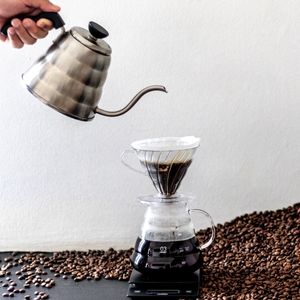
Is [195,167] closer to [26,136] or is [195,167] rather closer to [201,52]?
[201,52]

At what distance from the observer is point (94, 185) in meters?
1.77

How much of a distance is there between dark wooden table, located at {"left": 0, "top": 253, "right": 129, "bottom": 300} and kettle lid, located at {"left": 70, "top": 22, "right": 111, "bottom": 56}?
52cm

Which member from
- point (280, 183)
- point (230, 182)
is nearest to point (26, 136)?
point (230, 182)

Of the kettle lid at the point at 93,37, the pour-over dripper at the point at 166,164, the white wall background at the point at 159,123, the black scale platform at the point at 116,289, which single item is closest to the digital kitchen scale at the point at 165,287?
the black scale platform at the point at 116,289

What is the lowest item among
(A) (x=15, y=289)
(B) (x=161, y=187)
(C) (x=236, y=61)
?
(A) (x=15, y=289)

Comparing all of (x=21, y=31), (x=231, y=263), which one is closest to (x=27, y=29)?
(x=21, y=31)

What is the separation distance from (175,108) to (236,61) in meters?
0.19

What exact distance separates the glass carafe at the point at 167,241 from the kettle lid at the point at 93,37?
0.38m

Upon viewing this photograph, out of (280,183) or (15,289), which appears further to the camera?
(280,183)

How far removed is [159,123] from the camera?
174 cm

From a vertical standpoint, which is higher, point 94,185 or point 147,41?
point 147,41

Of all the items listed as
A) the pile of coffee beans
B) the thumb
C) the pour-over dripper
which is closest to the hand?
the thumb

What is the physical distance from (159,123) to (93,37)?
551 mm

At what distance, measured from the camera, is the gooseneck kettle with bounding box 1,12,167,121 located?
1.20 meters
